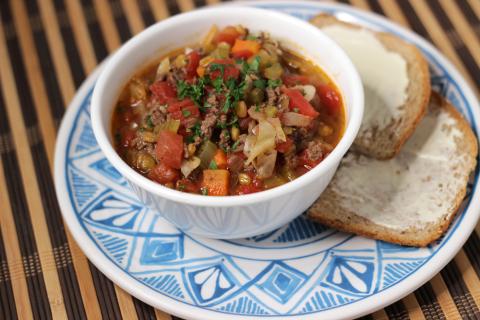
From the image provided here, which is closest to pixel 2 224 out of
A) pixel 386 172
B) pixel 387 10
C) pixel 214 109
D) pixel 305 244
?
pixel 214 109

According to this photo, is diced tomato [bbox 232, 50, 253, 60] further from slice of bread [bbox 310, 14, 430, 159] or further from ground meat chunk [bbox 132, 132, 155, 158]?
slice of bread [bbox 310, 14, 430, 159]

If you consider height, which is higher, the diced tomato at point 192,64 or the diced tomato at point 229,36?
the diced tomato at point 229,36

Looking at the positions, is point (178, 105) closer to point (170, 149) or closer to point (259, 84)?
point (170, 149)

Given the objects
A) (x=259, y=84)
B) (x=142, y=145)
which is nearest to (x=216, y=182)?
(x=142, y=145)

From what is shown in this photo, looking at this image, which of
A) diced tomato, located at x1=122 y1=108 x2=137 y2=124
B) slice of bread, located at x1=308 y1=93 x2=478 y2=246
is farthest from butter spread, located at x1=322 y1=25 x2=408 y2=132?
diced tomato, located at x1=122 y1=108 x2=137 y2=124

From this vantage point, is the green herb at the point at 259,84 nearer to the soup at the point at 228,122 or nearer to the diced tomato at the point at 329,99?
the soup at the point at 228,122

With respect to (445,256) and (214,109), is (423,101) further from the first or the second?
(214,109)

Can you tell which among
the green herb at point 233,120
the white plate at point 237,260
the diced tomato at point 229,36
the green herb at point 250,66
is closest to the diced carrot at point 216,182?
the green herb at point 233,120

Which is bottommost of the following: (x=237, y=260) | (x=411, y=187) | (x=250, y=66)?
(x=237, y=260)
